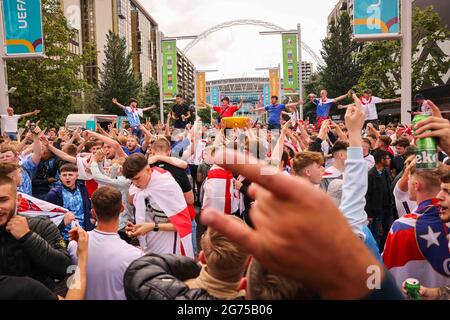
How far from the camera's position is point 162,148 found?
16.2ft

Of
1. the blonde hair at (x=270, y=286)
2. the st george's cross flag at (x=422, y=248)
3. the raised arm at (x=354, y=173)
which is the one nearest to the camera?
the blonde hair at (x=270, y=286)

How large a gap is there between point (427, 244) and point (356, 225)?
0.68m

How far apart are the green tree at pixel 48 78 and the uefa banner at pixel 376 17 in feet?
75.0

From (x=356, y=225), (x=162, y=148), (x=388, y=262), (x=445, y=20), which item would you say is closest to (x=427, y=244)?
(x=388, y=262)

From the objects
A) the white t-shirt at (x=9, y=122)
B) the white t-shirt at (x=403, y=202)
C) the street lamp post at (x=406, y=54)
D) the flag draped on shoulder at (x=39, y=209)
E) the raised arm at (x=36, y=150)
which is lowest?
the white t-shirt at (x=403, y=202)

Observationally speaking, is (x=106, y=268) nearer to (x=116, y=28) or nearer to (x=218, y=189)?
(x=218, y=189)

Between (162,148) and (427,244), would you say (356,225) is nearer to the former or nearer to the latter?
(427,244)

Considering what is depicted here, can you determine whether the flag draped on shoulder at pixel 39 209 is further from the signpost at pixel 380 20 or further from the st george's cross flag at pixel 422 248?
the signpost at pixel 380 20

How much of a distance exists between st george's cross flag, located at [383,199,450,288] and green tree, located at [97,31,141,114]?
50210 millimetres

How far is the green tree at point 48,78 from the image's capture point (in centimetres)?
2783

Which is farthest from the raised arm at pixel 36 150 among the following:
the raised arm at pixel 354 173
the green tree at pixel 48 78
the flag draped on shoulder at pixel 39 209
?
the green tree at pixel 48 78

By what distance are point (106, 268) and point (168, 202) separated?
1319 mm

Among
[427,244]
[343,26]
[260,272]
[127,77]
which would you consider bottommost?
[427,244]

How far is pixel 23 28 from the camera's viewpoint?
1502 cm
